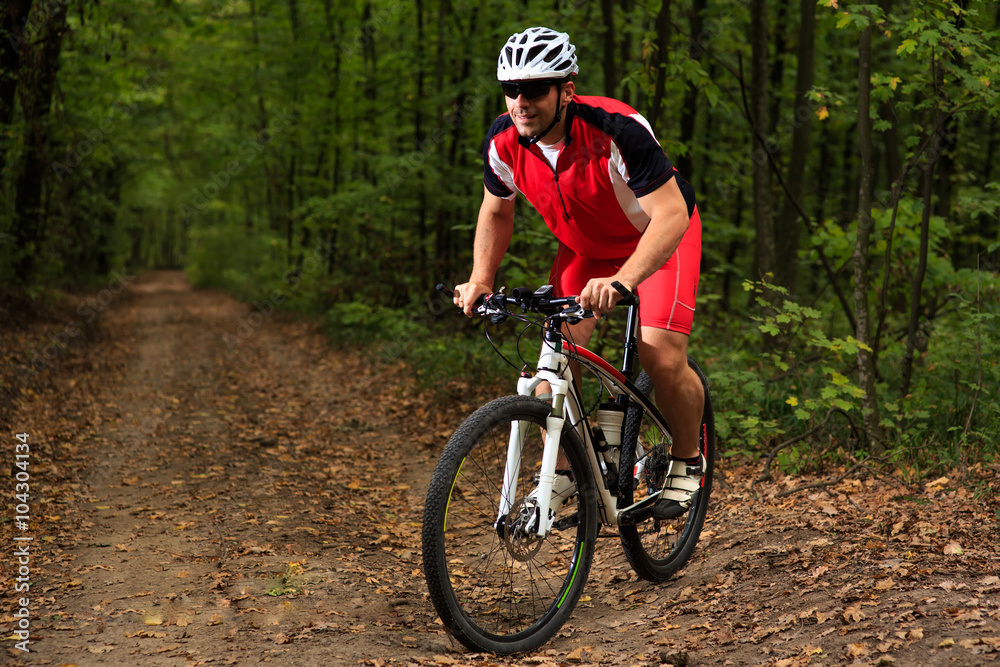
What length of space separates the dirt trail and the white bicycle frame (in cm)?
58

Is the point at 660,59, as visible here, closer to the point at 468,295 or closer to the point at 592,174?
the point at 592,174

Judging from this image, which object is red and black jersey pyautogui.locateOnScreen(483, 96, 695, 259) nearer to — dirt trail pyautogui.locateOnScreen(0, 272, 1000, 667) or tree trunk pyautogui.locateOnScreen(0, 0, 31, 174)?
dirt trail pyautogui.locateOnScreen(0, 272, 1000, 667)

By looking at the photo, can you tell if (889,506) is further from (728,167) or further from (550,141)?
(728,167)

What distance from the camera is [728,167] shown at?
13492 mm

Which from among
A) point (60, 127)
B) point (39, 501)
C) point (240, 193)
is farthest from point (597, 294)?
point (240, 193)

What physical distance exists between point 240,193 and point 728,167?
2769 cm

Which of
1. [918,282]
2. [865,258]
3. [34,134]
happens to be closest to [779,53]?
[918,282]

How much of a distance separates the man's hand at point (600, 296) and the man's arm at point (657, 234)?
0.10 ft

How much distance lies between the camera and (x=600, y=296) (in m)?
2.76

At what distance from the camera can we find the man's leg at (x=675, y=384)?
3.47 metres

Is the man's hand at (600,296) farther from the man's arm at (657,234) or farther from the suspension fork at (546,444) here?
the suspension fork at (546,444)

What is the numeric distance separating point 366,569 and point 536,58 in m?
2.79

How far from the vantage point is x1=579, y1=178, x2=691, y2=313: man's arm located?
2938 millimetres

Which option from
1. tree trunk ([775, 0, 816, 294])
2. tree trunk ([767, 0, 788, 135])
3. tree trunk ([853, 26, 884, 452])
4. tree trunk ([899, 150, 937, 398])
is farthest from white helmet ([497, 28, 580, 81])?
tree trunk ([767, 0, 788, 135])
